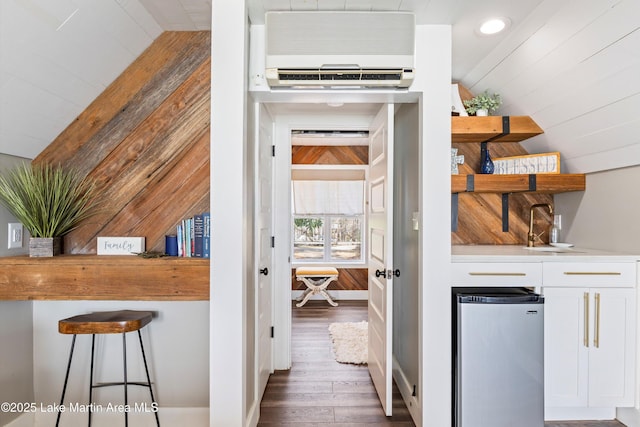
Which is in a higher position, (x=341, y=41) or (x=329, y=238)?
(x=341, y=41)

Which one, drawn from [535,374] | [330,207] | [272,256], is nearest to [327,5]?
[272,256]

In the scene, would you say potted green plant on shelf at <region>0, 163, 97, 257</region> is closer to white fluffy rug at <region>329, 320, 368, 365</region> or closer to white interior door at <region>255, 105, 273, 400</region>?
white interior door at <region>255, 105, 273, 400</region>

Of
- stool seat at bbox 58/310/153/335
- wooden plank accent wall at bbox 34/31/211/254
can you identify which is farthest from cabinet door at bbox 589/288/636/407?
stool seat at bbox 58/310/153/335

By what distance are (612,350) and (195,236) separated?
103 inches

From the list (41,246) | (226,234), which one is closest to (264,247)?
(226,234)

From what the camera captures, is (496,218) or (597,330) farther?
(496,218)

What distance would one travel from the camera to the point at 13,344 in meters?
1.97

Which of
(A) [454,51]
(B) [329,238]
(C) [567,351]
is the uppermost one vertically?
(A) [454,51]

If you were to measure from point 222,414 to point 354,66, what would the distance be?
6.43 feet

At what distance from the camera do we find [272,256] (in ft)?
9.68

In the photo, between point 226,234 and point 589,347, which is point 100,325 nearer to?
point 226,234

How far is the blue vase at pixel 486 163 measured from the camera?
9.05ft

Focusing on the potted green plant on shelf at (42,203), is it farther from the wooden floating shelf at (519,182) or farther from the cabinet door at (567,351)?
the cabinet door at (567,351)

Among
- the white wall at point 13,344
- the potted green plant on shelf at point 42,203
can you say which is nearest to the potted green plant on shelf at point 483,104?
the potted green plant on shelf at point 42,203
